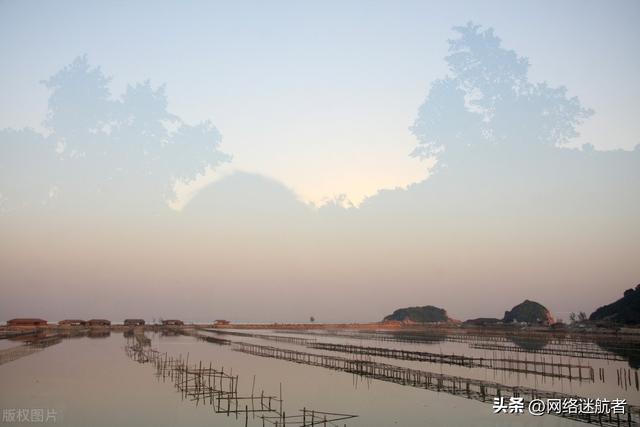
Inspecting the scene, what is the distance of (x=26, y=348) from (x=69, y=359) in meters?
10.7

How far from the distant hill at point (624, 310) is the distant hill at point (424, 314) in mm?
66359

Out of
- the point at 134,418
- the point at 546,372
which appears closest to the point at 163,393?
the point at 134,418

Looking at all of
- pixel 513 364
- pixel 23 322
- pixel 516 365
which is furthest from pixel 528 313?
A: pixel 23 322

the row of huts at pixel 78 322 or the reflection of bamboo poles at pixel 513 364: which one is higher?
the reflection of bamboo poles at pixel 513 364

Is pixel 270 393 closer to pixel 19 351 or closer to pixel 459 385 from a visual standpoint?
pixel 459 385

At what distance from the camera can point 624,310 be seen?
7000 cm

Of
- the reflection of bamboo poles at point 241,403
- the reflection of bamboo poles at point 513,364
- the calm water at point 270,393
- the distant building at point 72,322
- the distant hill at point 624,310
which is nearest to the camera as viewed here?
the reflection of bamboo poles at point 241,403

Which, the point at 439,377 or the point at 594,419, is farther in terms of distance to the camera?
the point at 439,377

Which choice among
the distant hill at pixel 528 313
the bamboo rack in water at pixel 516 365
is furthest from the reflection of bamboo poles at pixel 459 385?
the distant hill at pixel 528 313

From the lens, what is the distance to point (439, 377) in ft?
86.9

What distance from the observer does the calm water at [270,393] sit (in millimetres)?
18250

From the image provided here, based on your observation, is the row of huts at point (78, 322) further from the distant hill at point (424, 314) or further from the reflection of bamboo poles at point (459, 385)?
the distant hill at point (424, 314)

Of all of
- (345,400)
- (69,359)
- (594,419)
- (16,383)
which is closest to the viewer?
(594,419)

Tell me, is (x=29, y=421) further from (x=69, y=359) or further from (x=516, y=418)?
(x=69, y=359)
